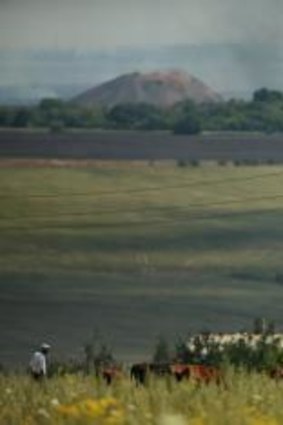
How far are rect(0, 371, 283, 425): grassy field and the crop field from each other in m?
9.62

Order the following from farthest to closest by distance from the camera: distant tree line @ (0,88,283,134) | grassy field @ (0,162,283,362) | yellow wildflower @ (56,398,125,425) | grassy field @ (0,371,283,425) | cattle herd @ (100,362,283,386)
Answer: grassy field @ (0,162,283,362) → distant tree line @ (0,88,283,134) → cattle herd @ (100,362,283,386) → grassy field @ (0,371,283,425) → yellow wildflower @ (56,398,125,425)

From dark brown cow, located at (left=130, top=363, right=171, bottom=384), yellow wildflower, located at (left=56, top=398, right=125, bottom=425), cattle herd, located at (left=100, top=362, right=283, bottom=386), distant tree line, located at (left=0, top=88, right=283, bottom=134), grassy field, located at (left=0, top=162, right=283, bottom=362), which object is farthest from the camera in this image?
grassy field, located at (left=0, top=162, right=283, bottom=362)

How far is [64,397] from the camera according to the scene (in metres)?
3.71

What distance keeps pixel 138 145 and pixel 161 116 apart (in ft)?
1.25

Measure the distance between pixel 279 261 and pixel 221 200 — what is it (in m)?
1.03

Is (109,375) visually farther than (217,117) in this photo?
No

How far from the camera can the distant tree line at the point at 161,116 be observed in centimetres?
1380

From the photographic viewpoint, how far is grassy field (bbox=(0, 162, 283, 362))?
51.9 ft

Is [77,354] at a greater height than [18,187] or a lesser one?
lesser

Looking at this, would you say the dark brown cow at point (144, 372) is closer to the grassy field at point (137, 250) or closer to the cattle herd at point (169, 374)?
the cattle herd at point (169, 374)


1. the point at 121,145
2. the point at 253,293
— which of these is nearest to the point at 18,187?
the point at 121,145

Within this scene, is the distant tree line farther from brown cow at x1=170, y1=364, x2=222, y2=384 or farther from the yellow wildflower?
the yellow wildflower

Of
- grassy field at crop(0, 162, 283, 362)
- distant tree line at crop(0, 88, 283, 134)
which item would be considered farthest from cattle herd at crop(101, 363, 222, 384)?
grassy field at crop(0, 162, 283, 362)

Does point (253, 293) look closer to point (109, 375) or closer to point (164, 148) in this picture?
point (164, 148)
